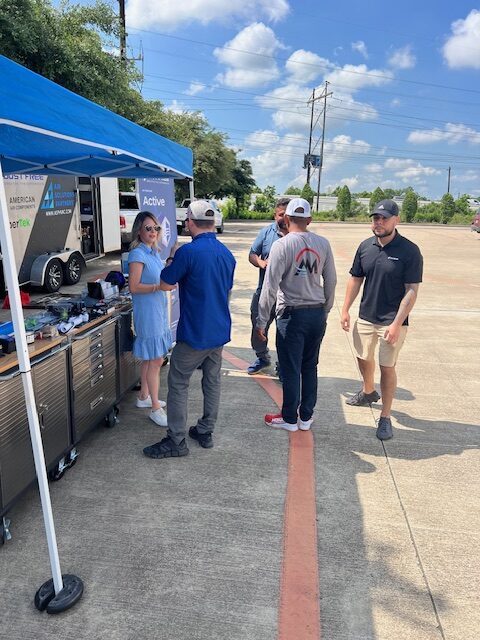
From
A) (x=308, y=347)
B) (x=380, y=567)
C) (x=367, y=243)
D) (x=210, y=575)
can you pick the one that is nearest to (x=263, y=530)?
(x=210, y=575)

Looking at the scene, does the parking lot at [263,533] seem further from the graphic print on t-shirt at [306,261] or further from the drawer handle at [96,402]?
the graphic print on t-shirt at [306,261]

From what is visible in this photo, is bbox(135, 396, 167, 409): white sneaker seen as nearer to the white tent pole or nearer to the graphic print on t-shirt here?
the graphic print on t-shirt

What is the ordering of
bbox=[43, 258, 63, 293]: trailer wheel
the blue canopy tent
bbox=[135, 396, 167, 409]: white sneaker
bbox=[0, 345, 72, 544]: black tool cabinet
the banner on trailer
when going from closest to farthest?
the blue canopy tent < bbox=[0, 345, 72, 544]: black tool cabinet < bbox=[135, 396, 167, 409]: white sneaker < the banner on trailer < bbox=[43, 258, 63, 293]: trailer wheel

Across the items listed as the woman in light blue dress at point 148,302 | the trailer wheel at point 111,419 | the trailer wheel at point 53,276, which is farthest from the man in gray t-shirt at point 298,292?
the trailer wheel at point 53,276

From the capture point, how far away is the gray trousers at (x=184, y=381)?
3.43 meters

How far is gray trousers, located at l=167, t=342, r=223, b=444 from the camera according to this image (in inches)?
Answer: 135

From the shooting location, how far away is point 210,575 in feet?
8.02

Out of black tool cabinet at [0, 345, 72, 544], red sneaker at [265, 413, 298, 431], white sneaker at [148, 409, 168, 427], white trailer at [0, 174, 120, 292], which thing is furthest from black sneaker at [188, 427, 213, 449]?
white trailer at [0, 174, 120, 292]

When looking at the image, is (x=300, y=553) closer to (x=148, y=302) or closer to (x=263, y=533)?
(x=263, y=533)

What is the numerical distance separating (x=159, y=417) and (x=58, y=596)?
192cm

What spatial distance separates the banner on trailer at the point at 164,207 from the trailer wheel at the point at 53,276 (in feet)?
16.4

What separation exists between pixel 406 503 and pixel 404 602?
0.86 m

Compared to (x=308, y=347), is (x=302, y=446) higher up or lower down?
lower down

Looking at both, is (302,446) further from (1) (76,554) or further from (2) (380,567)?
(1) (76,554)
